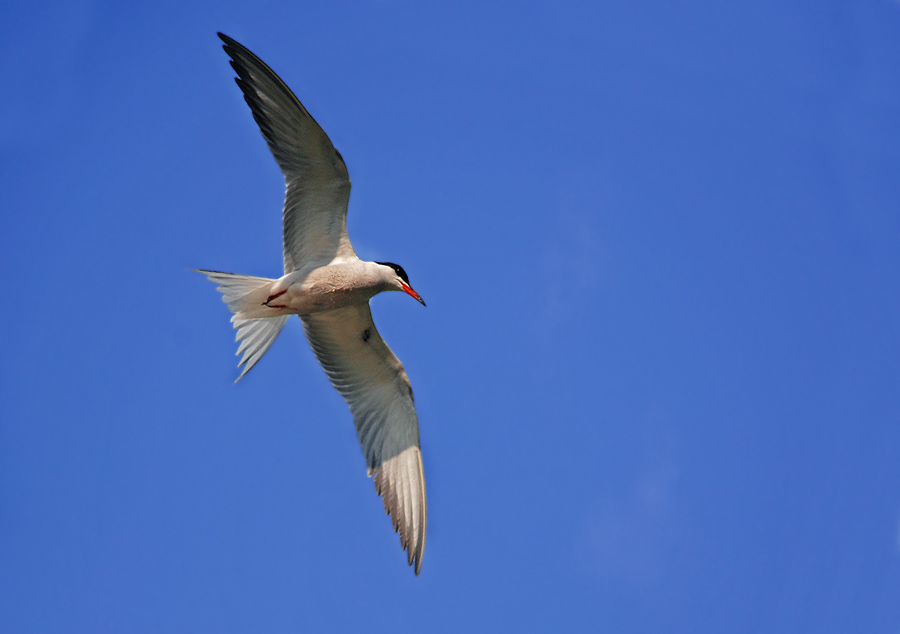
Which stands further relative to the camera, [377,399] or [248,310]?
[377,399]

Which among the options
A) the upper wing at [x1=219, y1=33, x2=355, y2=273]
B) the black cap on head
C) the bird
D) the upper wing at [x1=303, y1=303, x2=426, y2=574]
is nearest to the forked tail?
the bird

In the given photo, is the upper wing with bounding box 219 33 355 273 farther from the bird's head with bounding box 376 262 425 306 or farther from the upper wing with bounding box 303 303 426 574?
the upper wing with bounding box 303 303 426 574

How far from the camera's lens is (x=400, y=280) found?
7.36 m

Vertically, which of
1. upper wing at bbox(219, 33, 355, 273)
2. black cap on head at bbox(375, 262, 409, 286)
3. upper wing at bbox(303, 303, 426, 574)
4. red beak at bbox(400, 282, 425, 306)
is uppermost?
upper wing at bbox(219, 33, 355, 273)

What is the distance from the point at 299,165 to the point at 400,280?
1.45m

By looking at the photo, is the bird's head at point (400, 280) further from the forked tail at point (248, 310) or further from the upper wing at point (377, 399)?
the forked tail at point (248, 310)

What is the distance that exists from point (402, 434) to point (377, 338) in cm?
106

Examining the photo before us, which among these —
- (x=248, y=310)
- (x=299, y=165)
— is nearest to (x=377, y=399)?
(x=248, y=310)

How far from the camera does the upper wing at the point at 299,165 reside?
6500 millimetres

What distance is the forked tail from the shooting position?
7254 mm

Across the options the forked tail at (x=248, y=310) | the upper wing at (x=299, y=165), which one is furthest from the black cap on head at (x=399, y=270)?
the forked tail at (x=248, y=310)

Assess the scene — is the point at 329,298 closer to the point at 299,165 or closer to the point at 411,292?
the point at 411,292

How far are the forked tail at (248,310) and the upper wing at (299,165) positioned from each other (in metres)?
0.39

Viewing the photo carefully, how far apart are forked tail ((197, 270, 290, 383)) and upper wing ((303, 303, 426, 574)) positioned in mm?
502
